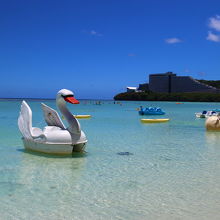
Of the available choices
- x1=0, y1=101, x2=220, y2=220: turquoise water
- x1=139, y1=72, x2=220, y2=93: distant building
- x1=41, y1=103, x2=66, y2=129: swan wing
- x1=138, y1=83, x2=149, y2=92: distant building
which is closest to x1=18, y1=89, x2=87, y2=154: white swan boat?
x1=41, y1=103, x2=66, y2=129: swan wing

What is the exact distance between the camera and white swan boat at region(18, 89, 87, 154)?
9945mm

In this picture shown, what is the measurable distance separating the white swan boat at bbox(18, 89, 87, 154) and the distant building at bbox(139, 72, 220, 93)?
14314 centimetres

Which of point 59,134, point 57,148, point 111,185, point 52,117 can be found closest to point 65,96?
point 52,117

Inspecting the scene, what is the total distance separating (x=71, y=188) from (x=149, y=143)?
7.33 metres

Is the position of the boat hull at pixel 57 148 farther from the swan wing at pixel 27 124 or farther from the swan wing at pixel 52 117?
the swan wing at pixel 52 117

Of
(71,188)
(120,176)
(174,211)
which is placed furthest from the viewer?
(120,176)

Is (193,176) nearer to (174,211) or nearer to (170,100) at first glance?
(174,211)

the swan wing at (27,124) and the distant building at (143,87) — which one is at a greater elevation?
the distant building at (143,87)

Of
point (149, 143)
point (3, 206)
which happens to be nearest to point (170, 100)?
point (149, 143)

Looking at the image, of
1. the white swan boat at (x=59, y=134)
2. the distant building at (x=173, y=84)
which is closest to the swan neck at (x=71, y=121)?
the white swan boat at (x=59, y=134)

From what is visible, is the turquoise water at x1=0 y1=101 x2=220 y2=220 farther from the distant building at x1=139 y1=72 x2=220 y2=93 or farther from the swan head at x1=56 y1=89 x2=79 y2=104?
the distant building at x1=139 y1=72 x2=220 y2=93

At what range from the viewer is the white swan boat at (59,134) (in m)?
9.95

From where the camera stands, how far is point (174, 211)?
5711mm

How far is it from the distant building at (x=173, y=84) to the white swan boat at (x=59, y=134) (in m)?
143
